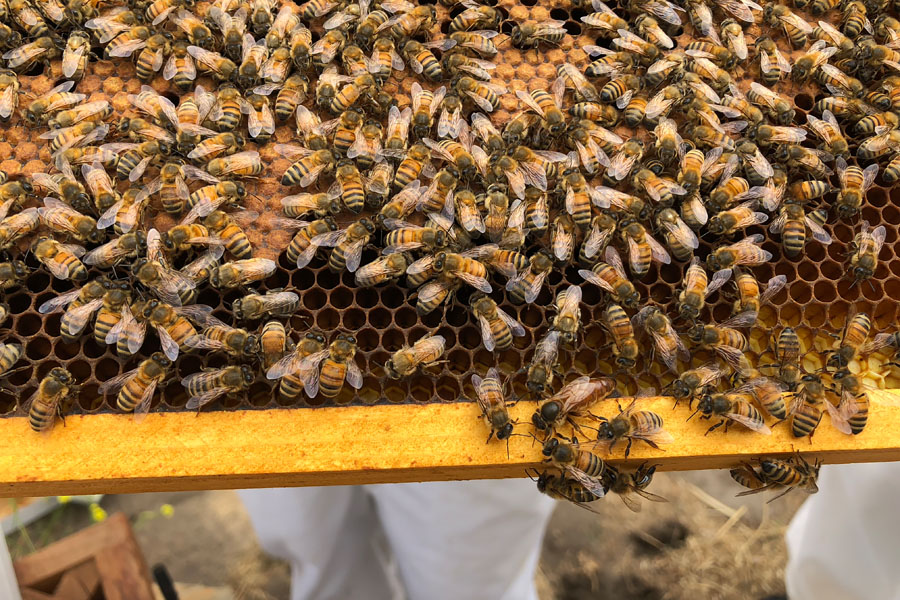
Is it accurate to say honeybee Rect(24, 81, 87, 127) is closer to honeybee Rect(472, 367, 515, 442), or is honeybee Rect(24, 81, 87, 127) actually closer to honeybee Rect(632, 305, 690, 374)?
honeybee Rect(472, 367, 515, 442)

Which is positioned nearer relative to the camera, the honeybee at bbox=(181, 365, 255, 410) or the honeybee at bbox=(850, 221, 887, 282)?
the honeybee at bbox=(181, 365, 255, 410)

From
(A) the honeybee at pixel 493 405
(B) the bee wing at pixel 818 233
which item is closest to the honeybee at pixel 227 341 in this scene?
(A) the honeybee at pixel 493 405

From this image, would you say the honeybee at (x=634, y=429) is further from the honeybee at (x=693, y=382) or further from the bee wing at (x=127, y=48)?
the bee wing at (x=127, y=48)

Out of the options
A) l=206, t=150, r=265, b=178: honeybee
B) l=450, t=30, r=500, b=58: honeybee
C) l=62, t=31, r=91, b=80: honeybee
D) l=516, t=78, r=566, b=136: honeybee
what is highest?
l=450, t=30, r=500, b=58: honeybee

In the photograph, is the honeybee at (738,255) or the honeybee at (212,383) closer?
the honeybee at (212,383)

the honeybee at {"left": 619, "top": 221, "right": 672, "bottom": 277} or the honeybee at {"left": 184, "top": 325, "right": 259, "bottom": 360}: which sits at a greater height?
the honeybee at {"left": 619, "top": 221, "right": 672, "bottom": 277}

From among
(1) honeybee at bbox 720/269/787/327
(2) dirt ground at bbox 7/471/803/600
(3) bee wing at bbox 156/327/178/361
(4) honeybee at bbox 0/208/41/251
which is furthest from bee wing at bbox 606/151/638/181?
(2) dirt ground at bbox 7/471/803/600

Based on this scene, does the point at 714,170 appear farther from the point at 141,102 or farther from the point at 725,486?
the point at 725,486
